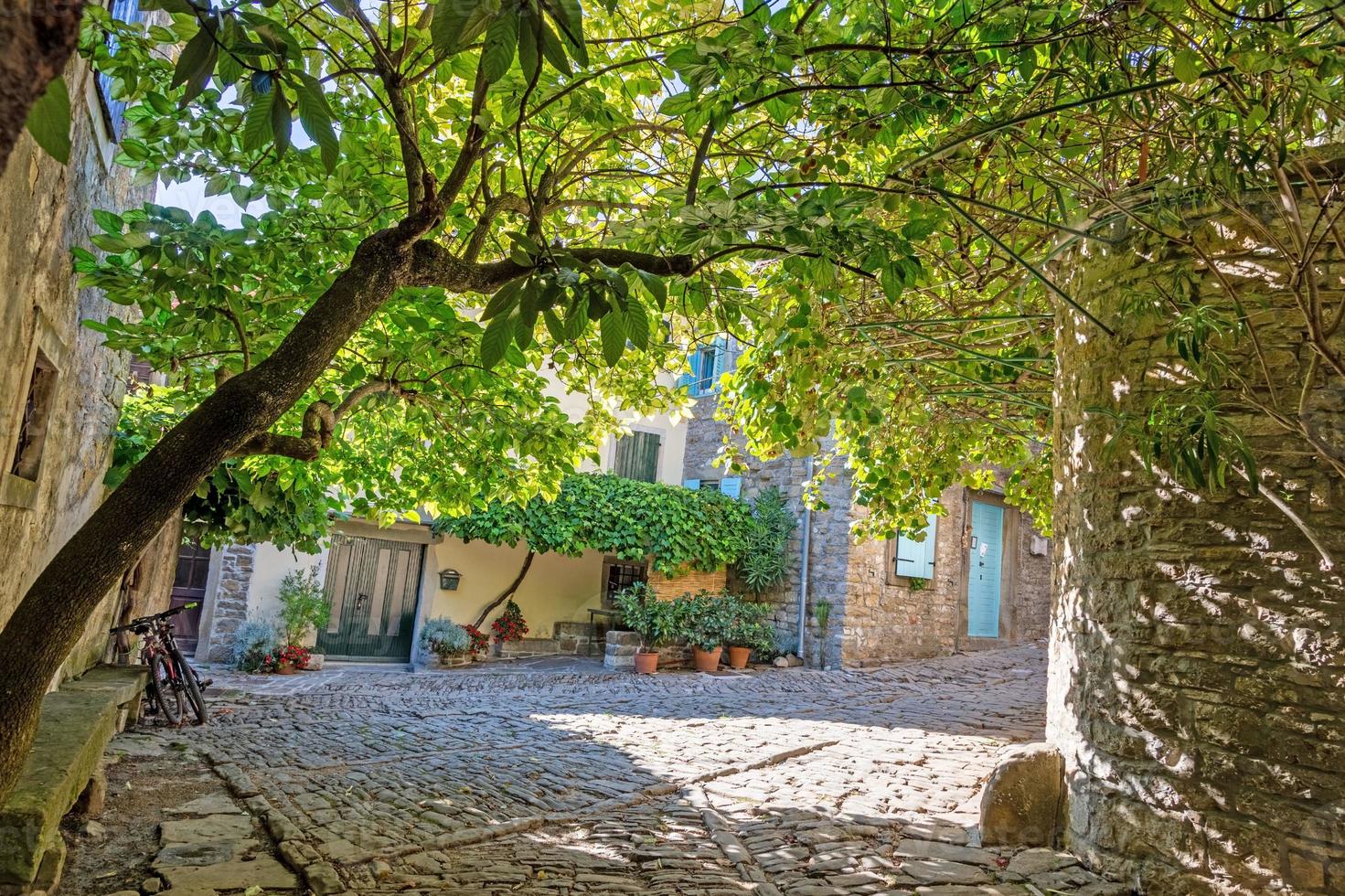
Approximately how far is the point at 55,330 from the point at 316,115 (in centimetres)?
310

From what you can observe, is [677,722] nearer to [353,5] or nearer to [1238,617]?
[1238,617]

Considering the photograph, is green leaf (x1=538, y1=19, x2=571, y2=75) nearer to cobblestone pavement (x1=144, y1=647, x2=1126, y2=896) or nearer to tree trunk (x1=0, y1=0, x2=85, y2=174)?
tree trunk (x1=0, y1=0, x2=85, y2=174)

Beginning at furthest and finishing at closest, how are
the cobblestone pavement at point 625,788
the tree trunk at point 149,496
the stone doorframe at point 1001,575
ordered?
the stone doorframe at point 1001,575 → the cobblestone pavement at point 625,788 → the tree trunk at point 149,496

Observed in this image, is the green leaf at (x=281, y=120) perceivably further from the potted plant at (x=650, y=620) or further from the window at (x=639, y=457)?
the window at (x=639, y=457)

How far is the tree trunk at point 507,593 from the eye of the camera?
577 inches

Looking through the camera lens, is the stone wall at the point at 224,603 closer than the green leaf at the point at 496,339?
No

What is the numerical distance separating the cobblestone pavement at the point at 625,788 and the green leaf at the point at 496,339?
2.85m

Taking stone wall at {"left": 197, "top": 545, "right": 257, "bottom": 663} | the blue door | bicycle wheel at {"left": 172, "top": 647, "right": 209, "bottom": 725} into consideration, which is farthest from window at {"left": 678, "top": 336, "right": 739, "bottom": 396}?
bicycle wheel at {"left": 172, "top": 647, "right": 209, "bottom": 725}

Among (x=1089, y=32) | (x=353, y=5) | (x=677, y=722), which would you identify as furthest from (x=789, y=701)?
(x=353, y=5)

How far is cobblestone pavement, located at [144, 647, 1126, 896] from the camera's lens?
390cm

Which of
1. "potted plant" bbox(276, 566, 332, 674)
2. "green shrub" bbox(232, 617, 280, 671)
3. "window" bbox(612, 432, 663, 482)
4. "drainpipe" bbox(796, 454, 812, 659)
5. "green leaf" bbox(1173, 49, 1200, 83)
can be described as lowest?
"green shrub" bbox(232, 617, 280, 671)

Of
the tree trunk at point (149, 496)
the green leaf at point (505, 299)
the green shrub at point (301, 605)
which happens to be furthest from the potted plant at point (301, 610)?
the green leaf at point (505, 299)

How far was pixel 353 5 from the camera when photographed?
1.75 metres

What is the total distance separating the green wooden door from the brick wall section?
12181mm
